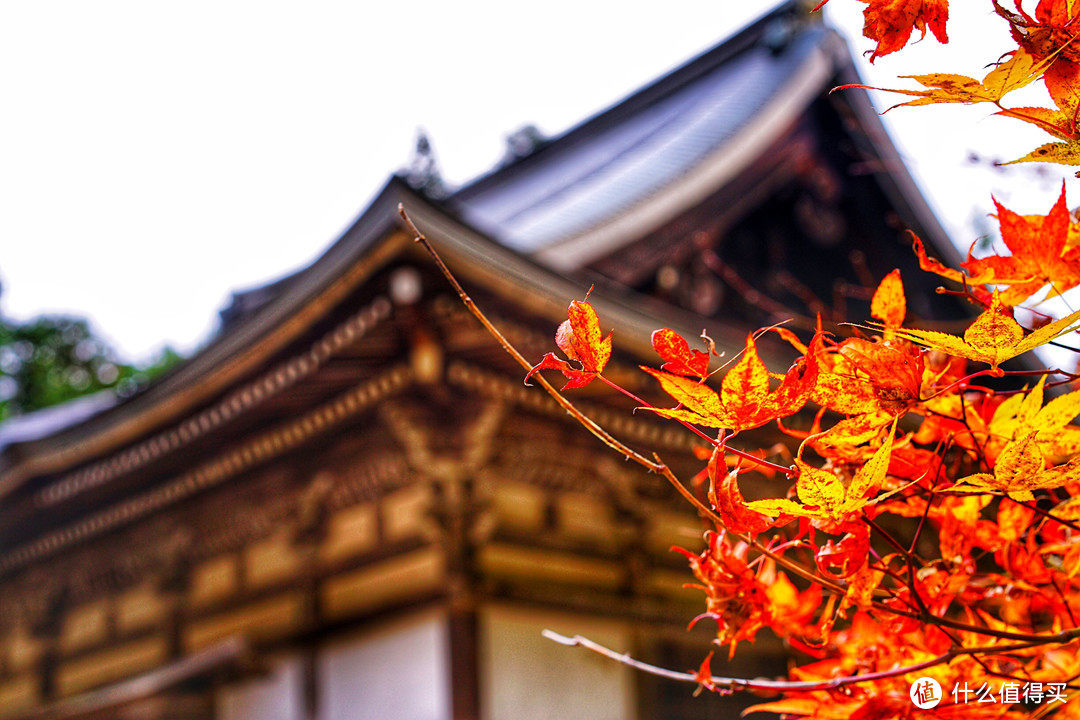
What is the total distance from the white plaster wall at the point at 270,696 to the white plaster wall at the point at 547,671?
3.46 ft

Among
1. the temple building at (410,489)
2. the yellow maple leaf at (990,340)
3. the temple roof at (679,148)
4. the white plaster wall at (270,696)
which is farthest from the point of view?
the temple roof at (679,148)

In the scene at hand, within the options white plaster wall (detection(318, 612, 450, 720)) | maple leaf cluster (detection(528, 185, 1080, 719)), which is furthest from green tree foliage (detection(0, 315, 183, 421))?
maple leaf cluster (detection(528, 185, 1080, 719))

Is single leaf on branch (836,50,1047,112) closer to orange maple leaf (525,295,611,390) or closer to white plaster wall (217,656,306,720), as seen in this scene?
orange maple leaf (525,295,611,390)

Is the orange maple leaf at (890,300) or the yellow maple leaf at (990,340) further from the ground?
the orange maple leaf at (890,300)

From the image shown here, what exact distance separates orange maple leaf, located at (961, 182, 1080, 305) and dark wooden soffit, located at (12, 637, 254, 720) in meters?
3.94

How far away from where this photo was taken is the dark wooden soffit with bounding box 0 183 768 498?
3.48m

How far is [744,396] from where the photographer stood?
825 mm

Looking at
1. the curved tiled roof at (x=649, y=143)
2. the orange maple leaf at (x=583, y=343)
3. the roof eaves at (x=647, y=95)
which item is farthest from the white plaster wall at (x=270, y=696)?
the roof eaves at (x=647, y=95)

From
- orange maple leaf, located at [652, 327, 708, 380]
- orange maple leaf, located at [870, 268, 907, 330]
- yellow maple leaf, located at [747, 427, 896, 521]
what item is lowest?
yellow maple leaf, located at [747, 427, 896, 521]

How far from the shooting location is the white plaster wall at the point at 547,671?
407 cm

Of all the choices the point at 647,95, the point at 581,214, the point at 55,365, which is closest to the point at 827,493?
the point at 581,214

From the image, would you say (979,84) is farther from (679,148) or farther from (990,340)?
(679,148)

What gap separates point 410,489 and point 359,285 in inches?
44.2

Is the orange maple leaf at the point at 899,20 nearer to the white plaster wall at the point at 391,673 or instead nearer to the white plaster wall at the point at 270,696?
the white plaster wall at the point at 391,673
